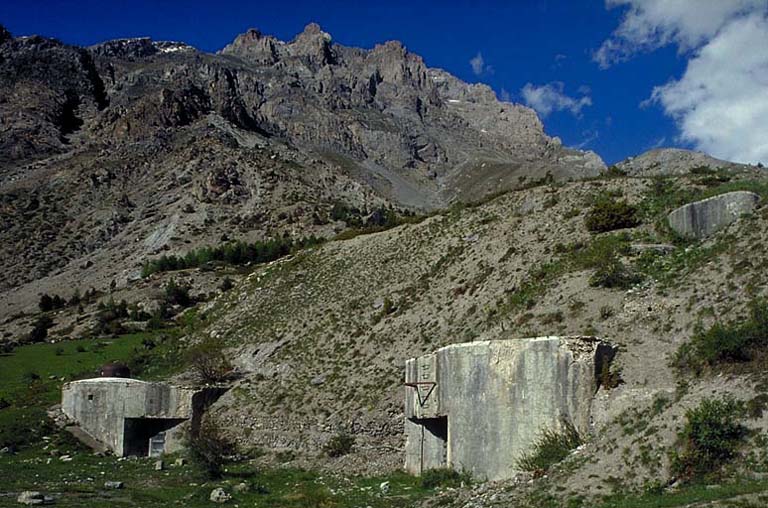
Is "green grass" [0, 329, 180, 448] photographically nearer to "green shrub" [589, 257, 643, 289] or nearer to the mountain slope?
the mountain slope

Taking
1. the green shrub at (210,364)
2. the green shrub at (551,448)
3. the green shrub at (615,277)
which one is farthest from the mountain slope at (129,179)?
the green shrub at (551,448)

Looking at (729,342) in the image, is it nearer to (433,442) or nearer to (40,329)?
(433,442)

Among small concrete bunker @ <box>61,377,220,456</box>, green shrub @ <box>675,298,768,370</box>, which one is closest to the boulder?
small concrete bunker @ <box>61,377,220,456</box>

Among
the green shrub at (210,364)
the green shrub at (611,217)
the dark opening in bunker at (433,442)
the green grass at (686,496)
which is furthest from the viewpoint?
the green shrub at (210,364)

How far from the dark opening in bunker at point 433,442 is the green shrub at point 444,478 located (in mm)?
1873

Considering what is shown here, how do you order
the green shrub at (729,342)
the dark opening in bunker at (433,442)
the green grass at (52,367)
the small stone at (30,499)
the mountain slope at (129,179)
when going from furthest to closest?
the mountain slope at (129,179) < the green grass at (52,367) < the dark opening in bunker at (433,442) < the small stone at (30,499) < the green shrub at (729,342)

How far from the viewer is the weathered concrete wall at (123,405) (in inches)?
1524

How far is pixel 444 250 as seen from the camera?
4619cm

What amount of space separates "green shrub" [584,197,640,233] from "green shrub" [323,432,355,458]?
1535 cm

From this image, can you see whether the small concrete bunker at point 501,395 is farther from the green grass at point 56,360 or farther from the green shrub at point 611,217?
the green grass at point 56,360

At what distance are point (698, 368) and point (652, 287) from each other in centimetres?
712

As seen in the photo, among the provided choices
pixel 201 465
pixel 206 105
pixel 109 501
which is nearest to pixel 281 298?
pixel 201 465

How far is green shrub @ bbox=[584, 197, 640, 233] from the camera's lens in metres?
37.5

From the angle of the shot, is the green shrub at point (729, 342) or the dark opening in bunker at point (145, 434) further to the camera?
the dark opening in bunker at point (145, 434)
